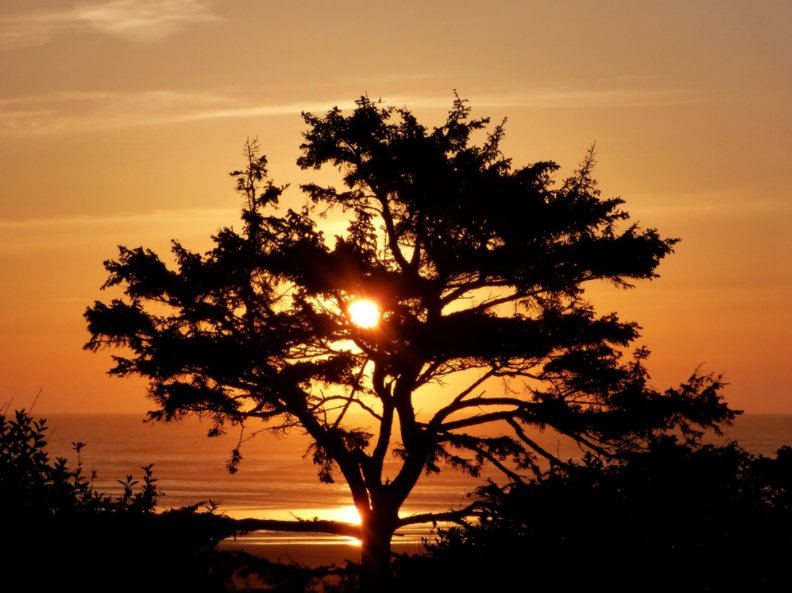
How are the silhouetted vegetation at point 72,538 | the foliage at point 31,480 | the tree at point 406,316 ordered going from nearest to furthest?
the silhouetted vegetation at point 72,538 → the foliage at point 31,480 → the tree at point 406,316

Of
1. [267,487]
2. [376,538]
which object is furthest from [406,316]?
[267,487]

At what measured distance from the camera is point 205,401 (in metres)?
19.3

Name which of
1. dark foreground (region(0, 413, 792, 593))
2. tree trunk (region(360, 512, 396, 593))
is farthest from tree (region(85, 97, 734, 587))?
dark foreground (region(0, 413, 792, 593))

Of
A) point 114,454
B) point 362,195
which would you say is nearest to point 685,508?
point 362,195

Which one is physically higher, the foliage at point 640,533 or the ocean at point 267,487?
the ocean at point 267,487

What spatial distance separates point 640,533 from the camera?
8.34 meters

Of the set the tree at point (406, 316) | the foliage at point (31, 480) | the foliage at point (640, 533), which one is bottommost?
the foliage at point (640, 533)

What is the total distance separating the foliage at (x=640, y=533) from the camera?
798 cm

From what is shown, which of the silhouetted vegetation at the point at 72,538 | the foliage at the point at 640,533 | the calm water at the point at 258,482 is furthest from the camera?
the calm water at the point at 258,482

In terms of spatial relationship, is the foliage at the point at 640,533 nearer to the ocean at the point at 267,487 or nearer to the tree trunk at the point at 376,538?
the tree trunk at the point at 376,538

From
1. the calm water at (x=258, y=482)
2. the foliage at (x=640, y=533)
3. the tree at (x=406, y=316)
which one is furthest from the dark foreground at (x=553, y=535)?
the calm water at (x=258, y=482)

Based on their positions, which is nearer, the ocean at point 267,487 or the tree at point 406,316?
the tree at point 406,316

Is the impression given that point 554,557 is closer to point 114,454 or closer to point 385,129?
point 385,129

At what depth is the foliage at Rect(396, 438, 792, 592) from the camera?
7.98 m
